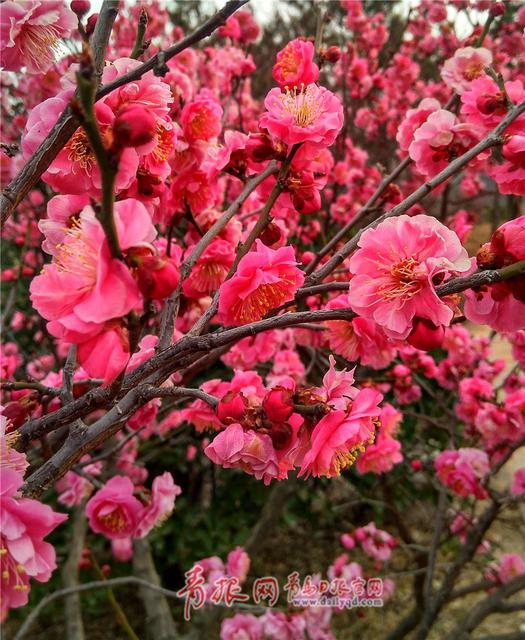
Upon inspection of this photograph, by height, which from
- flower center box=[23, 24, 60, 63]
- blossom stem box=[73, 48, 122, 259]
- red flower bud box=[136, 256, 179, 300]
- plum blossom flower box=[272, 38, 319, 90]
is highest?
flower center box=[23, 24, 60, 63]

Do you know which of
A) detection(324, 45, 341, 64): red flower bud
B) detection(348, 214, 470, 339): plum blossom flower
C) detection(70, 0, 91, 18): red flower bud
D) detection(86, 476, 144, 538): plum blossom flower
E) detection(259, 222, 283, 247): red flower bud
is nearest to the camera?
detection(348, 214, 470, 339): plum blossom flower

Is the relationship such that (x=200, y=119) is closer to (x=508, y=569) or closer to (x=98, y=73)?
(x=98, y=73)

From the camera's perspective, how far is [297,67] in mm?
1119

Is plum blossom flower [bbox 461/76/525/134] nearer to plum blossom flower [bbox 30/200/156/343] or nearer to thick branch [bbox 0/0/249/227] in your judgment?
thick branch [bbox 0/0/249/227]

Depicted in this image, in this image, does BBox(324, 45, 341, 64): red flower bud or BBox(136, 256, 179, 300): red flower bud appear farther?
BBox(324, 45, 341, 64): red flower bud

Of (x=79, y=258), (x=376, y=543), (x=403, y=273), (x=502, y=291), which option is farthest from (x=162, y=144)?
(x=376, y=543)

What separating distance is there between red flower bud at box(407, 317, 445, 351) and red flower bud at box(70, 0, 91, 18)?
2.62 feet

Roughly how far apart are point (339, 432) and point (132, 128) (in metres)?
0.48

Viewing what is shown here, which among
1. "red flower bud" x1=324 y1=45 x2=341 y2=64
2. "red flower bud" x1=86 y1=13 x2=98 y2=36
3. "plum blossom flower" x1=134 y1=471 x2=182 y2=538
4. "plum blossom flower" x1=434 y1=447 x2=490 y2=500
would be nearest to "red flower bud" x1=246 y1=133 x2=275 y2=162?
"red flower bud" x1=86 y1=13 x2=98 y2=36

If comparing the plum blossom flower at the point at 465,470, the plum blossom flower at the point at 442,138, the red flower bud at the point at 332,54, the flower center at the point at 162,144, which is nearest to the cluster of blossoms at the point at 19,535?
the flower center at the point at 162,144

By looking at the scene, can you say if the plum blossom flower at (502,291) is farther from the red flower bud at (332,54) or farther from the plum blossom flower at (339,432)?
the red flower bud at (332,54)

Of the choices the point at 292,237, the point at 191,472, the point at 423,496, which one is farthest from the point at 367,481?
the point at 292,237

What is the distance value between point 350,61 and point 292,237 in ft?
6.41

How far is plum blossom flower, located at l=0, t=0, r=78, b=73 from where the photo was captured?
812 millimetres
